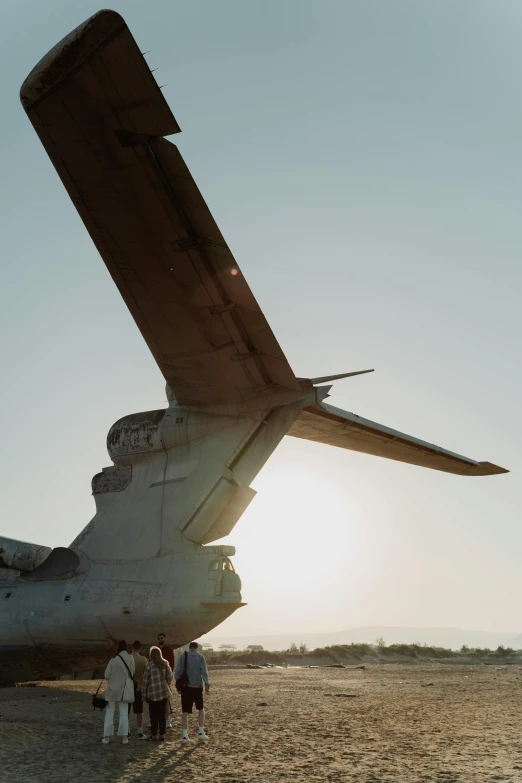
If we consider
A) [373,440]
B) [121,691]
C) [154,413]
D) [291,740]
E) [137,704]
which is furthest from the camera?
[373,440]

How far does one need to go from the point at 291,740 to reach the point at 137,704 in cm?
274

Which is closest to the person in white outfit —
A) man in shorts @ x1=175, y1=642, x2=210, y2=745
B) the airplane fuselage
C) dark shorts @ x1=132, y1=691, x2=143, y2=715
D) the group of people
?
the group of people

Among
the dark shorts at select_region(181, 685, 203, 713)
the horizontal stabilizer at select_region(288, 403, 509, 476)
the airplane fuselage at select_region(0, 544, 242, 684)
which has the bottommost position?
the dark shorts at select_region(181, 685, 203, 713)

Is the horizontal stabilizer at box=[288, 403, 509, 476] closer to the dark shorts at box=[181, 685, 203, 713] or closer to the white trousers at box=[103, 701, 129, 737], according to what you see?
the dark shorts at box=[181, 685, 203, 713]

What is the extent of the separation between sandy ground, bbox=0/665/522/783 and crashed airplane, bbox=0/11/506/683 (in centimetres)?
177

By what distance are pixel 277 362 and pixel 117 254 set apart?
11.3 feet

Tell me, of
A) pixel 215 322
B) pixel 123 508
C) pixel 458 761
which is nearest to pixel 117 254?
pixel 215 322

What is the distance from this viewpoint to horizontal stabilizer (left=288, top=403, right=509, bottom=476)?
15703 mm

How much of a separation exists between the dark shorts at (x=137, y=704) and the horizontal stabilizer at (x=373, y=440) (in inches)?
246

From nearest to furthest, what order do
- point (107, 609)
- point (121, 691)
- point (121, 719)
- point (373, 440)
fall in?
point (121, 719) < point (121, 691) < point (107, 609) < point (373, 440)

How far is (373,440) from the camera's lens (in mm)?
17000

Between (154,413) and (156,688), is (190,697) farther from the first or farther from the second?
(154,413)

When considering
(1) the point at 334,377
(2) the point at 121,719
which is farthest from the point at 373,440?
(2) the point at 121,719

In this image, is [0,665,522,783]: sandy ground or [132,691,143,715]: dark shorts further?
[132,691,143,715]: dark shorts
